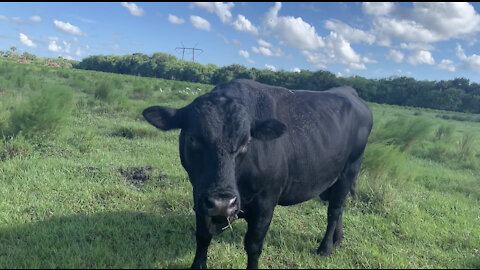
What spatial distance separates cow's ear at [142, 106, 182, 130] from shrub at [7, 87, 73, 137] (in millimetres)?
5597

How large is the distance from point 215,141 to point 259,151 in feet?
1.68

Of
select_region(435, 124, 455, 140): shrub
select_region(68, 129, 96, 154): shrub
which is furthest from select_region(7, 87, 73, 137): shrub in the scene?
select_region(435, 124, 455, 140): shrub

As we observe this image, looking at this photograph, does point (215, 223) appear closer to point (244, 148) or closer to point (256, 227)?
point (256, 227)

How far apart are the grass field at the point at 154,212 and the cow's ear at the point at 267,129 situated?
1381mm

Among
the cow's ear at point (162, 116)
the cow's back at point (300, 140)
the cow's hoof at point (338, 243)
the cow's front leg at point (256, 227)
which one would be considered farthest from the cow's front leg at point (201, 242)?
the cow's hoof at point (338, 243)

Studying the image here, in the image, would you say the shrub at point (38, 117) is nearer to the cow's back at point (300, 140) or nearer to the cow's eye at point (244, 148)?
the cow's back at point (300, 140)

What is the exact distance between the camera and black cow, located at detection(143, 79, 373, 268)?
2518 millimetres

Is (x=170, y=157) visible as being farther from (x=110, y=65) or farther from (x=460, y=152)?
(x=110, y=65)

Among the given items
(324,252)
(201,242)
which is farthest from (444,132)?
(201,242)

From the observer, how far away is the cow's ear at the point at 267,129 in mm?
2844

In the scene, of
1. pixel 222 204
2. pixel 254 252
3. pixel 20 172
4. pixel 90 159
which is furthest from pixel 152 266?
pixel 90 159

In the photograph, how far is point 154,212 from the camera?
455 cm

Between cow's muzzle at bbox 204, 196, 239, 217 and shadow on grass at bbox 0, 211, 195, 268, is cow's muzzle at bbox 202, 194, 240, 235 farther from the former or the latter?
shadow on grass at bbox 0, 211, 195, 268

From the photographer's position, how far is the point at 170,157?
24.6ft
